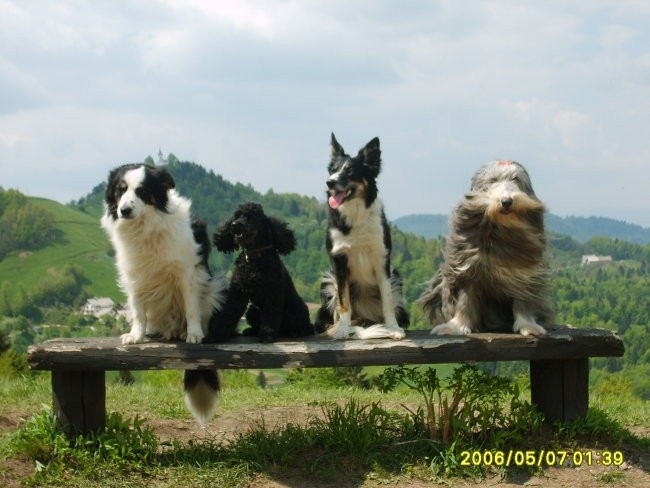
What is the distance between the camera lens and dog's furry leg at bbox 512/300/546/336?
213 inches

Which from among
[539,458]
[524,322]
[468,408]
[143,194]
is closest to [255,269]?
[143,194]

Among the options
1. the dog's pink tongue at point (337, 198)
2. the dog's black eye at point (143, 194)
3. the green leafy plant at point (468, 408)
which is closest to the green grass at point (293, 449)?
the green leafy plant at point (468, 408)

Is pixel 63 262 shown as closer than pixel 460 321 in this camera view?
No

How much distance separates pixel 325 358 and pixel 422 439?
109 centimetres

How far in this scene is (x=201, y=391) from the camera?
220 inches

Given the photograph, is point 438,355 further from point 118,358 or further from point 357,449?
point 118,358

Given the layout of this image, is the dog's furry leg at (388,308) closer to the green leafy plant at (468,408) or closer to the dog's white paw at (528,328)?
the green leafy plant at (468,408)

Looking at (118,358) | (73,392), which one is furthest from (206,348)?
(73,392)

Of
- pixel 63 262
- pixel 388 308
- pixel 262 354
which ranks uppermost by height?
pixel 388 308

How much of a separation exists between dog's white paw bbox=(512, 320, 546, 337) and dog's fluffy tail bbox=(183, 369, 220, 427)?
2.48 meters

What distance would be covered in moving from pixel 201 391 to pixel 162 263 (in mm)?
1134

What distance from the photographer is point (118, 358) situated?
5.14 meters

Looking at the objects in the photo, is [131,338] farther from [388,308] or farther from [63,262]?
[63,262]

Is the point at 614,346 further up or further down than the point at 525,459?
further up
